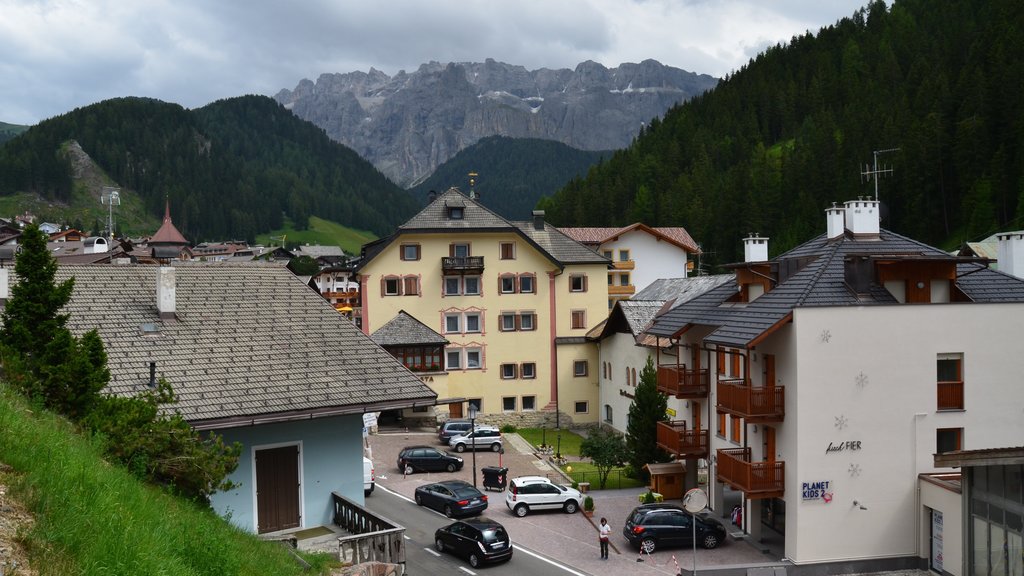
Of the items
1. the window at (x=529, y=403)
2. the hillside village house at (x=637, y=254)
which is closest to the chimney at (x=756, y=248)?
the window at (x=529, y=403)

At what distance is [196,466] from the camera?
13453 millimetres

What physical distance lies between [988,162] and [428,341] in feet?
208

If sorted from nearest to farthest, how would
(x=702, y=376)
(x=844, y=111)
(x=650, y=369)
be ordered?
1. (x=702, y=376)
2. (x=650, y=369)
3. (x=844, y=111)

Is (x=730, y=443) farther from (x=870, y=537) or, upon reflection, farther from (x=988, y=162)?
(x=988, y=162)

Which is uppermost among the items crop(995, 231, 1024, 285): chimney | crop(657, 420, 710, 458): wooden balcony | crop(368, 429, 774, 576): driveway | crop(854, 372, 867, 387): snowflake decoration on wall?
crop(995, 231, 1024, 285): chimney

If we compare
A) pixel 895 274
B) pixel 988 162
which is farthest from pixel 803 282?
pixel 988 162

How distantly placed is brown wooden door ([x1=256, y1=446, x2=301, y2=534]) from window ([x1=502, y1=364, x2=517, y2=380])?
39616 millimetres

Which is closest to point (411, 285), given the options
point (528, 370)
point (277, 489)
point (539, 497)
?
point (528, 370)

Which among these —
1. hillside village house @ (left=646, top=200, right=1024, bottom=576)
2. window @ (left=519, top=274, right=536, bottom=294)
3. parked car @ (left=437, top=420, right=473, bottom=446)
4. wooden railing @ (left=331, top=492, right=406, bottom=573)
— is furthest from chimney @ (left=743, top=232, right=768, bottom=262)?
wooden railing @ (left=331, top=492, right=406, bottom=573)

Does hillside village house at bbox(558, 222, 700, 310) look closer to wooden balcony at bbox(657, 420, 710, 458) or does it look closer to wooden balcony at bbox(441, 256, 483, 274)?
wooden balcony at bbox(441, 256, 483, 274)

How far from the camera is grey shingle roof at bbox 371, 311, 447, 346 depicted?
5288 cm

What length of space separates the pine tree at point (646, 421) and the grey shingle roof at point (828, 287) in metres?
6.51

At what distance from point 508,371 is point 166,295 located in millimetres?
39768

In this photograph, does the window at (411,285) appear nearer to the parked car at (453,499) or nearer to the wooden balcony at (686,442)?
the parked car at (453,499)
